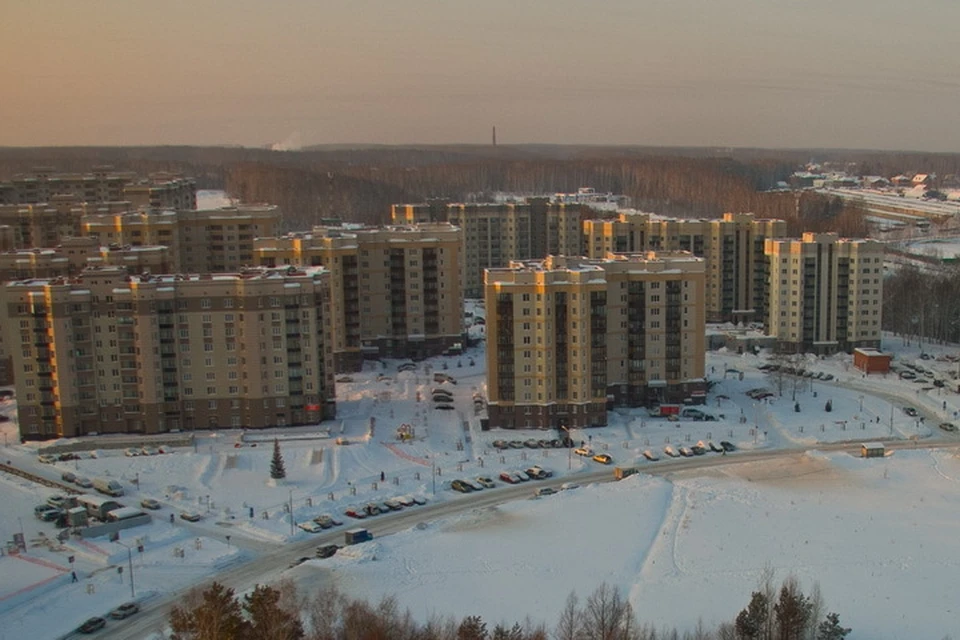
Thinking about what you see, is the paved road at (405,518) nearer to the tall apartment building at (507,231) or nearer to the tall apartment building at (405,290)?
the tall apartment building at (405,290)

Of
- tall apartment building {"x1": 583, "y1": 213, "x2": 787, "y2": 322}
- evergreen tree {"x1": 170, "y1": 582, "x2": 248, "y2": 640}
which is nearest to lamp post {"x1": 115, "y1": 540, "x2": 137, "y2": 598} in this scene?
evergreen tree {"x1": 170, "y1": 582, "x2": 248, "y2": 640}

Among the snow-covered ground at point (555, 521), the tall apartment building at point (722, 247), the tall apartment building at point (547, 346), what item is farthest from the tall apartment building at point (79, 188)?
the tall apartment building at point (547, 346)

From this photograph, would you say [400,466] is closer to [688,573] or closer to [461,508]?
[461,508]

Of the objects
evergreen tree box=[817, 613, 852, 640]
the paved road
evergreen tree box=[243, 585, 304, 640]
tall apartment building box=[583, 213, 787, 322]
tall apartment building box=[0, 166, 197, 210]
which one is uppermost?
tall apartment building box=[0, 166, 197, 210]

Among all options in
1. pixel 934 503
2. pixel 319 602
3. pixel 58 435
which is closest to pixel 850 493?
pixel 934 503

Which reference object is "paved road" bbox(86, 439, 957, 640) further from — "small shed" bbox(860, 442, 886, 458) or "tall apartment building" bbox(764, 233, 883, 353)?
"tall apartment building" bbox(764, 233, 883, 353)

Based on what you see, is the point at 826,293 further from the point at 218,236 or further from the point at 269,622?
the point at 269,622
